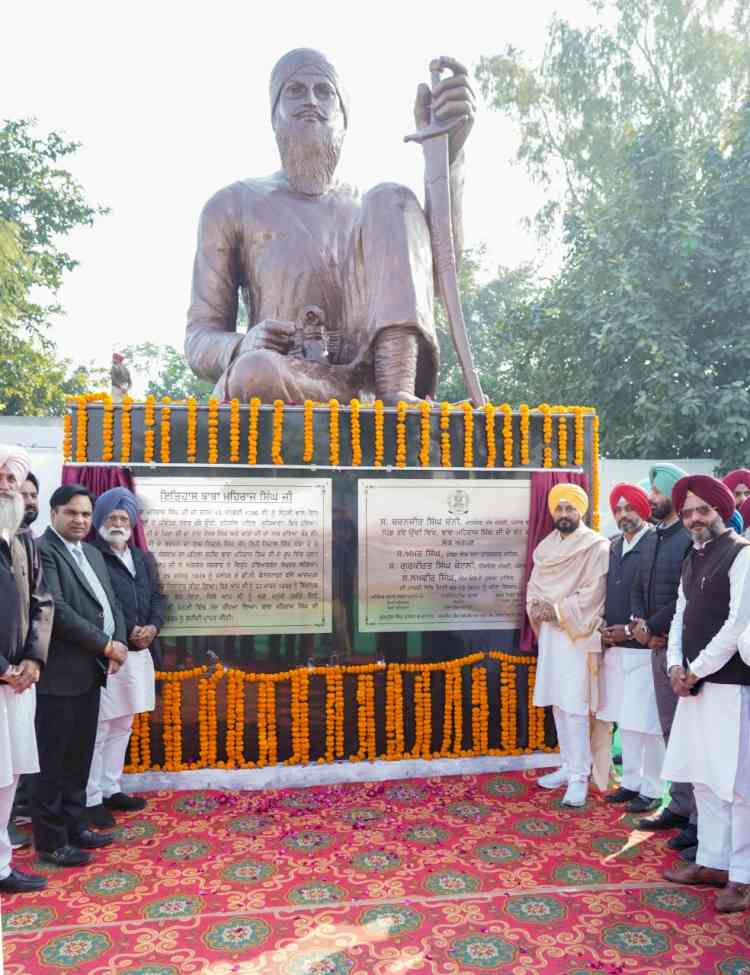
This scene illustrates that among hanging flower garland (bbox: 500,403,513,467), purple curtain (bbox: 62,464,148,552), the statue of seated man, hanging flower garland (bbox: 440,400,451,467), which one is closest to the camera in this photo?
purple curtain (bbox: 62,464,148,552)

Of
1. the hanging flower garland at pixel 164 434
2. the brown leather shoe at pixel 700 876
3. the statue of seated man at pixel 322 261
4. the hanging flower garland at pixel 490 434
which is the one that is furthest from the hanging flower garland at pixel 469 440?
the brown leather shoe at pixel 700 876

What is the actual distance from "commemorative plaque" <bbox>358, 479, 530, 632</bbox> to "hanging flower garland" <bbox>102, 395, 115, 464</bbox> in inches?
53.8

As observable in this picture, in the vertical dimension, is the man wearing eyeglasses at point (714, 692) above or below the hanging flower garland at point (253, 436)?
below

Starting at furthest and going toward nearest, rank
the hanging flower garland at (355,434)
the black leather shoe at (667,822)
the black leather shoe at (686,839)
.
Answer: the hanging flower garland at (355,434) < the black leather shoe at (667,822) < the black leather shoe at (686,839)

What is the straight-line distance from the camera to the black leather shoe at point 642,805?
4.08 meters

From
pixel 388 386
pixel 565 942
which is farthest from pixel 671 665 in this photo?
pixel 388 386

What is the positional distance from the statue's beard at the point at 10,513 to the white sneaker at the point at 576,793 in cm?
293

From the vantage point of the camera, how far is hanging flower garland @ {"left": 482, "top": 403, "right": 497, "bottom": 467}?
4.78m

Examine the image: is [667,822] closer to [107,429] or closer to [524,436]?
[524,436]

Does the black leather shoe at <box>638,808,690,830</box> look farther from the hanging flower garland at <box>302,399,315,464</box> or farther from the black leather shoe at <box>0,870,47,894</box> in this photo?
the black leather shoe at <box>0,870,47,894</box>

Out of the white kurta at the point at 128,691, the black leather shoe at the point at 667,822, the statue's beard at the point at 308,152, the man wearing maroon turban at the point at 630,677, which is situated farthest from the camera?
the statue's beard at the point at 308,152

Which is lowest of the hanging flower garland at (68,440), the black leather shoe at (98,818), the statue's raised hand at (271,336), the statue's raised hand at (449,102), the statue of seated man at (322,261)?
the black leather shoe at (98,818)

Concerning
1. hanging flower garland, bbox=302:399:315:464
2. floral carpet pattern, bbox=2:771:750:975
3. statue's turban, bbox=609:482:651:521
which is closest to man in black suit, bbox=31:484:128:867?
floral carpet pattern, bbox=2:771:750:975

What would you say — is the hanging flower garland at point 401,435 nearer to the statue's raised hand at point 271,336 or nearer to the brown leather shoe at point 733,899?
the statue's raised hand at point 271,336
